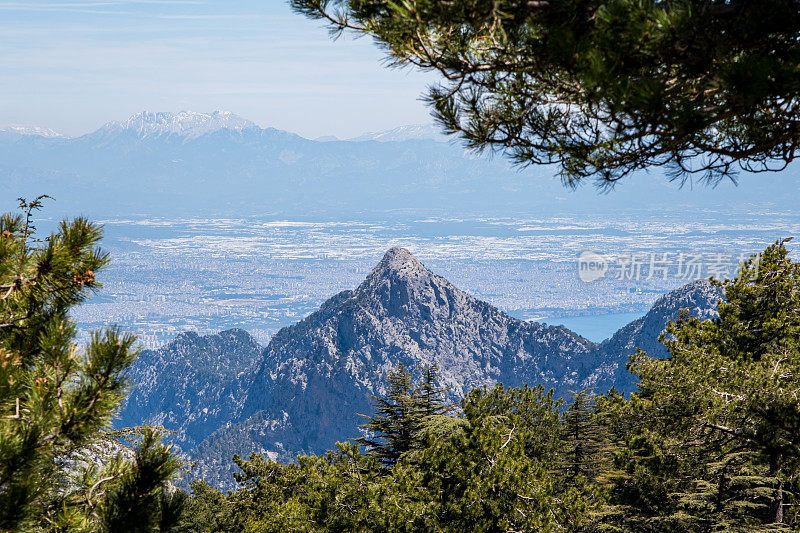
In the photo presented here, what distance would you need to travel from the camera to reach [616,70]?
496 cm

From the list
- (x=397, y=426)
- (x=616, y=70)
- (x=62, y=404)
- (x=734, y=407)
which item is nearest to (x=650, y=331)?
(x=397, y=426)

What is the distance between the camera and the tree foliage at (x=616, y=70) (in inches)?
186

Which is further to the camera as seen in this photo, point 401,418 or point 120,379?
point 401,418

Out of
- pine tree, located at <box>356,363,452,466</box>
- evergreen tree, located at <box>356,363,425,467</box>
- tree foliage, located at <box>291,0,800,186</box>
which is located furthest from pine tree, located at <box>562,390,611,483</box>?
tree foliage, located at <box>291,0,800,186</box>

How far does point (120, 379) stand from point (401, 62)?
10.5ft

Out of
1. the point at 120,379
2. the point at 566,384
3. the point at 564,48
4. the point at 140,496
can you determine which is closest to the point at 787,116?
the point at 564,48

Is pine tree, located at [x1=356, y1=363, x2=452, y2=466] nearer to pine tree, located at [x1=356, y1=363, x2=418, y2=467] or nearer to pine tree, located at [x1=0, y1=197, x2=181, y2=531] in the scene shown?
pine tree, located at [x1=356, y1=363, x2=418, y2=467]

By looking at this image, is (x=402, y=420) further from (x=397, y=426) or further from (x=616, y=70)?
(x=616, y=70)

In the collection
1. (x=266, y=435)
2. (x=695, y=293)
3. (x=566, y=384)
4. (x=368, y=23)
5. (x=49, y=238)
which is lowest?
(x=266, y=435)

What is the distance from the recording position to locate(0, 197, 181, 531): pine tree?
13.8ft

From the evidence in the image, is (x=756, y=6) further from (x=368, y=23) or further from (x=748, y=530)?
(x=748, y=530)

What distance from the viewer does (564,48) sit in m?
5.04

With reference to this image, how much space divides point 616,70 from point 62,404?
447cm

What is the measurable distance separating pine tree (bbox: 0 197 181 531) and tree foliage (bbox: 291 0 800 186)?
2.82 m
